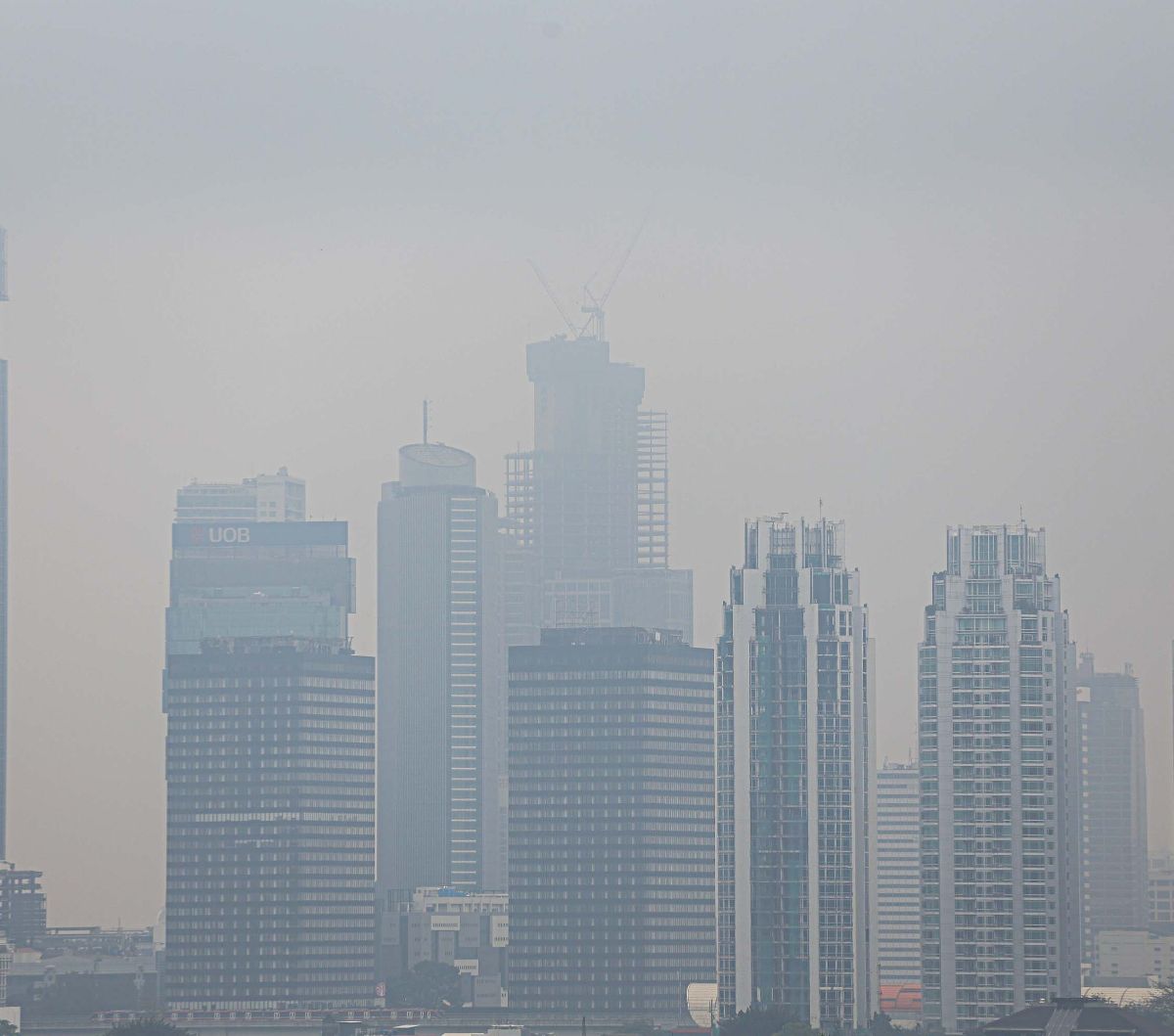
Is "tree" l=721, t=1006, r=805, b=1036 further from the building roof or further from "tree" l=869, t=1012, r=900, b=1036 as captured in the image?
the building roof

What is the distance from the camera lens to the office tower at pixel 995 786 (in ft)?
460

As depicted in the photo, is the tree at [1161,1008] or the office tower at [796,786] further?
the office tower at [796,786]

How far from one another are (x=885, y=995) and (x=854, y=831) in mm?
29030

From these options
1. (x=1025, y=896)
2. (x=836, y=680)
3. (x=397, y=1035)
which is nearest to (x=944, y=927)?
(x=1025, y=896)

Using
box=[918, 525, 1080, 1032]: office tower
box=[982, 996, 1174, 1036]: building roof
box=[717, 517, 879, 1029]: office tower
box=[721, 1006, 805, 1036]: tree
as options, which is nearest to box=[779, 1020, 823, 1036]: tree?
box=[721, 1006, 805, 1036]: tree

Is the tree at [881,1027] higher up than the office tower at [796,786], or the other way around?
the office tower at [796,786]

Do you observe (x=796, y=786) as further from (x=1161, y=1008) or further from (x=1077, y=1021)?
(x=1077, y=1021)

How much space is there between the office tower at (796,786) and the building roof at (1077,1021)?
30652 millimetres

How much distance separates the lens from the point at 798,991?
143875mm

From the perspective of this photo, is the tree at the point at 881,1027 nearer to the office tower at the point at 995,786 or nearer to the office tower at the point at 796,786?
the office tower at the point at 796,786

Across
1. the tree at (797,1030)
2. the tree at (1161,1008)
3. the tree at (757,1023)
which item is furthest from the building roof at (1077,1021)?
the tree at (757,1023)

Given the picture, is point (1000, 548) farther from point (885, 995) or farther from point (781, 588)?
point (885, 995)

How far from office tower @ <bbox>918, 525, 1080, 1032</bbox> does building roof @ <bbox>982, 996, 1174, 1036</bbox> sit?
24733 mm

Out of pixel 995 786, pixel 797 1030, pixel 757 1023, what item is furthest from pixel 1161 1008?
pixel 757 1023
